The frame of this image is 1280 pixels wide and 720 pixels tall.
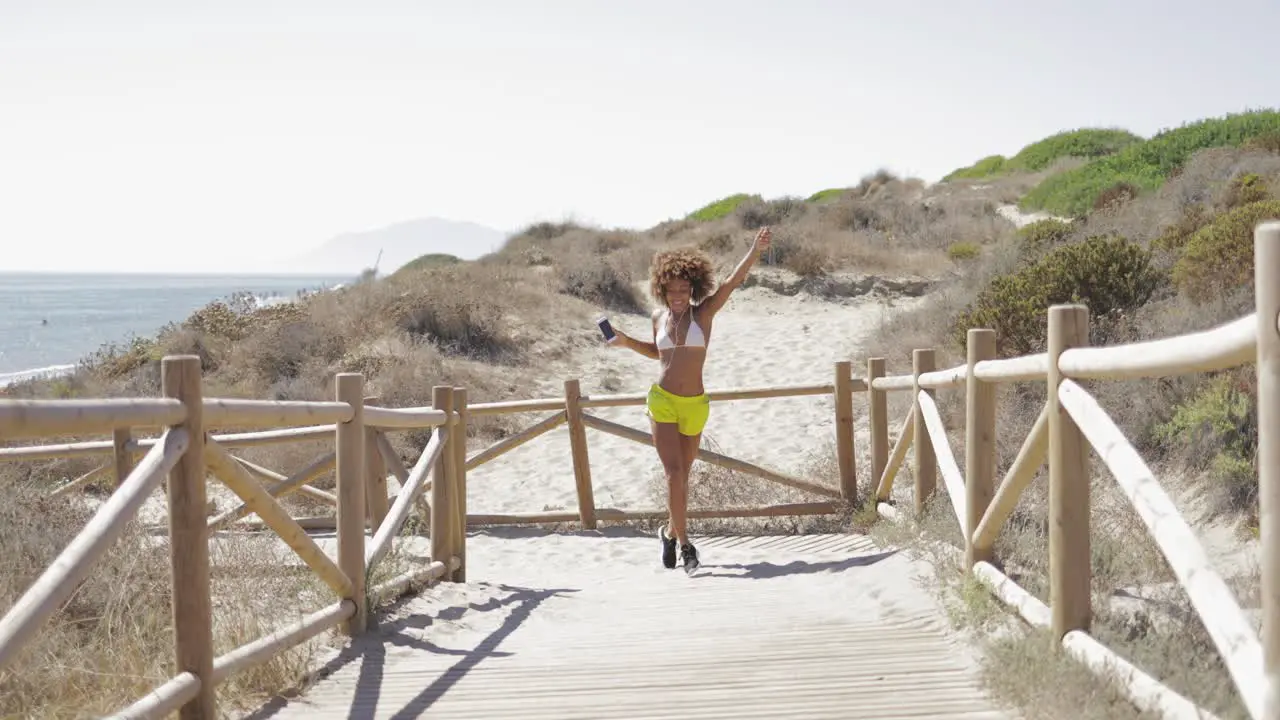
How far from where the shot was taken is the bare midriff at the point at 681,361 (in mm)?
6988

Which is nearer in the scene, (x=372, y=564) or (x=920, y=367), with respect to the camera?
(x=372, y=564)

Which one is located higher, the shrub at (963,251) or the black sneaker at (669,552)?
the shrub at (963,251)

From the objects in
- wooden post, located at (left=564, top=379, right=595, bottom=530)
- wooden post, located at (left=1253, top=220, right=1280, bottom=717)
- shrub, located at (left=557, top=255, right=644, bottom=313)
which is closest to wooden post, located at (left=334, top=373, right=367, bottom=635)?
wooden post, located at (left=1253, top=220, right=1280, bottom=717)

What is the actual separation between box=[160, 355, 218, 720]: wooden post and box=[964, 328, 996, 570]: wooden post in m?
3.37

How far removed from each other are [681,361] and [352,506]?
2259 millimetres

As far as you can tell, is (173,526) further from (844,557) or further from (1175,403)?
(1175,403)

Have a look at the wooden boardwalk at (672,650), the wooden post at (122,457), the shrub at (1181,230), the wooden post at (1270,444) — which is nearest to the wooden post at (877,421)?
the wooden boardwalk at (672,650)

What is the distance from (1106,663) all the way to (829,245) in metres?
21.6

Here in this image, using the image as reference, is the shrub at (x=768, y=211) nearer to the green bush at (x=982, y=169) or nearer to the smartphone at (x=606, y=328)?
the green bush at (x=982, y=169)

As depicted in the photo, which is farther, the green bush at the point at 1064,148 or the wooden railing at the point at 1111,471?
the green bush at the point at 1064,148

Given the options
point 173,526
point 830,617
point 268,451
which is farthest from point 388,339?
point 173,526

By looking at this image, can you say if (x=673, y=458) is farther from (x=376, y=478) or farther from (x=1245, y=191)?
(x=1245, y=191)

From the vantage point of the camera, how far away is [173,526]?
386 centimetres

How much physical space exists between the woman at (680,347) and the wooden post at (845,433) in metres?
2.42
